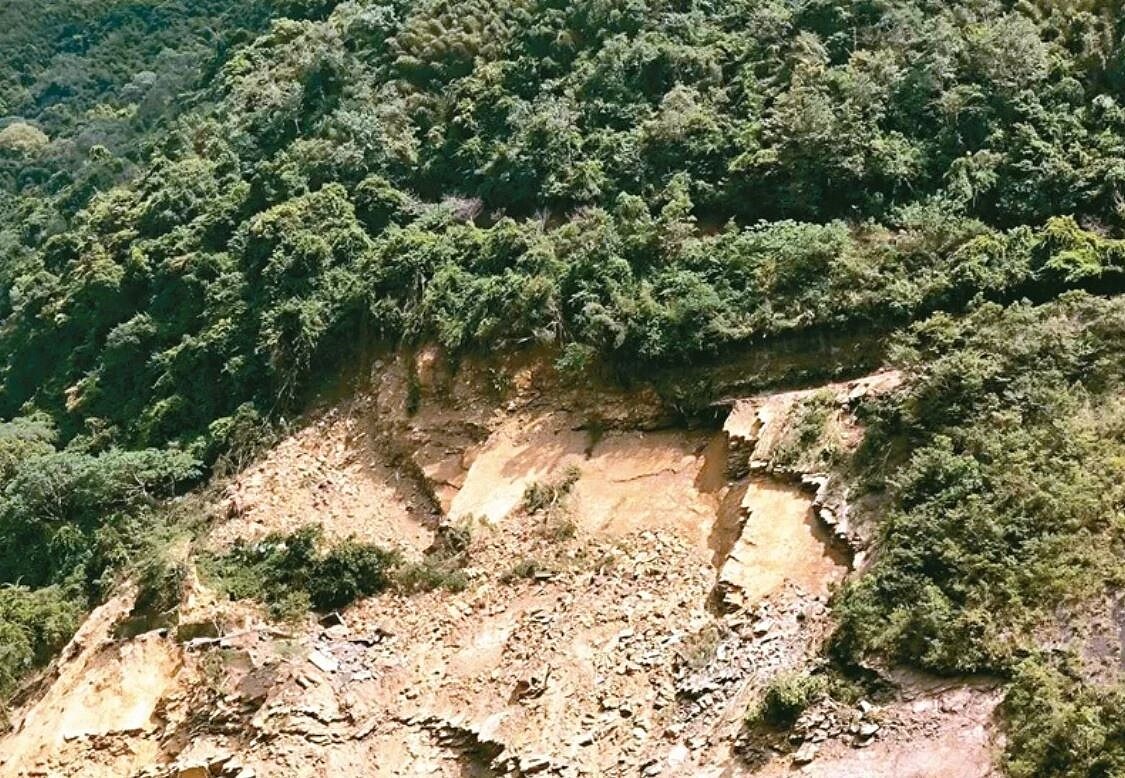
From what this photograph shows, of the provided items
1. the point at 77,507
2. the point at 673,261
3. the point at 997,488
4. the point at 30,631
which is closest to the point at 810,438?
the point at 997,488

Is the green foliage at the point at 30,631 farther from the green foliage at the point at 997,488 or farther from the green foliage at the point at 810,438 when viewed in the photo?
the green foliage at the point at 997,488

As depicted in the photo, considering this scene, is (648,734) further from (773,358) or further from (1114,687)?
(773,358)

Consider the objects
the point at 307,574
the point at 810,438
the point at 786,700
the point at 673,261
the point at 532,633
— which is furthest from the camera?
the point at 673,261

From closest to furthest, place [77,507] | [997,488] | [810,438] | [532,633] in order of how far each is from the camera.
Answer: [997,488]
[532,633]
[810,438]
[77,507]

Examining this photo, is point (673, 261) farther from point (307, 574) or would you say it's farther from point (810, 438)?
point (307, 574)

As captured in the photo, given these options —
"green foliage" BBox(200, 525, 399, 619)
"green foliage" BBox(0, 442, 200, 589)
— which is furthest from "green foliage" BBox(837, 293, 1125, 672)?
"green foliage" BBox(0, 442, 200, 589)

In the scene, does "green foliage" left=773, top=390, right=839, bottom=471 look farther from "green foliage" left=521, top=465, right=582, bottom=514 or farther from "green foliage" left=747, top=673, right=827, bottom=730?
"green foliage" left=747, top=673, right=827, bottom=730
